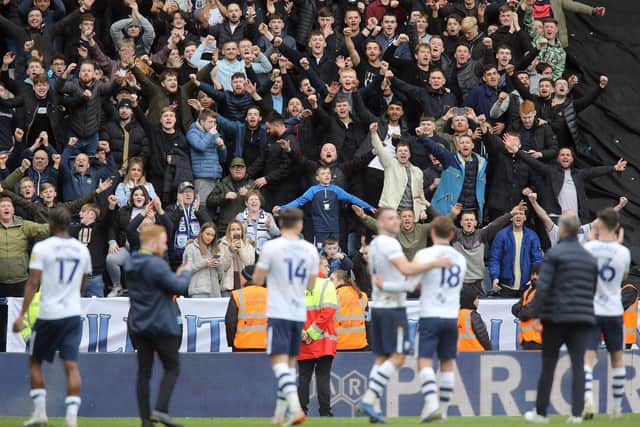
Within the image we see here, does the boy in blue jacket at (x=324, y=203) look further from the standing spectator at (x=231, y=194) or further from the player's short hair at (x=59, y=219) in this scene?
the player's short hair at (x=59, y=219)

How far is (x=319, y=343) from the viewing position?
16.5 m

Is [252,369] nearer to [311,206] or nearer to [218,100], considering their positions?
[311,206]

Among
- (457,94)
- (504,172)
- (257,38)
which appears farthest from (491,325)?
(257,38)

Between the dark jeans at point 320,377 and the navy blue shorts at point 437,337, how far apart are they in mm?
3461

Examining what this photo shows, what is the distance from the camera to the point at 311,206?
20922mm

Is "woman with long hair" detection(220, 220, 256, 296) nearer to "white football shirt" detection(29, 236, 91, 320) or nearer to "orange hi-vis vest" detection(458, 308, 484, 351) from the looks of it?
"orange hi-vis vest" detection(458, 308, 484, 351)

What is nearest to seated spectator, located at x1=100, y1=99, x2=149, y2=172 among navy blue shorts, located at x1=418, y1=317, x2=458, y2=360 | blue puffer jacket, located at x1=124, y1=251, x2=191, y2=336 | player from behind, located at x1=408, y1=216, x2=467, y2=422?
blue puffer jacket, located at x1=124, y1=251, x2=191, y2=336

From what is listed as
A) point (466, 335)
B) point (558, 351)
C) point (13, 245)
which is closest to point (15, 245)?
point (13, 245)

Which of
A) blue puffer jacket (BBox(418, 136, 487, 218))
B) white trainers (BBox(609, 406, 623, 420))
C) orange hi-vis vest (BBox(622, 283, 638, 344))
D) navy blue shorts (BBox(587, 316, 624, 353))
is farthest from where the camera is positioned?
blue puffer jacket (BBox(418, 136, 487, 218))

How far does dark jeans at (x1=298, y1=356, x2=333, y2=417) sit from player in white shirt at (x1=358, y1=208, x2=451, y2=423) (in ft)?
10.5

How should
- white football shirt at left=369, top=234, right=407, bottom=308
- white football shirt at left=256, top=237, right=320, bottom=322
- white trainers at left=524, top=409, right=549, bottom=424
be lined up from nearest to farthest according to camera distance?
white football shirt at left=256, top=237, right=320, bottom=322, white football shirt at left=369, top=234, right=407, bottom=308, white trainers at left=524, top=409, right=549, bottom=424

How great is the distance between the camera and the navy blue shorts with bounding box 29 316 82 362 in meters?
13.2

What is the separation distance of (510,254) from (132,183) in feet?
19.9

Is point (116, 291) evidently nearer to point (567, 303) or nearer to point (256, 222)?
point (256, 222)
